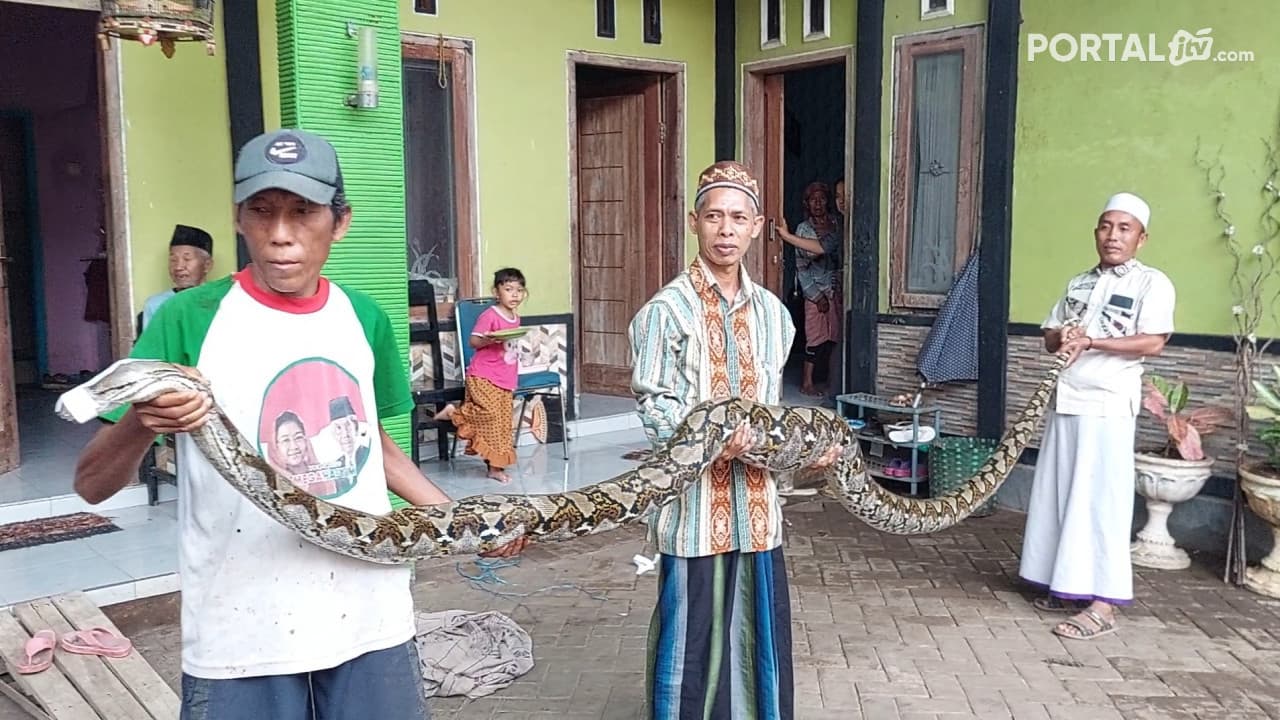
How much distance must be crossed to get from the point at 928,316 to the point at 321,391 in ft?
20.6

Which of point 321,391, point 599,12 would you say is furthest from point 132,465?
point 599,12

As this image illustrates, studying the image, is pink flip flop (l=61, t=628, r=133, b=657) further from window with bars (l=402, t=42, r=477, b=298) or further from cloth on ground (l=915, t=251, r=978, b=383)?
cloth on ground (l=915, t=251, r=978, b=383)

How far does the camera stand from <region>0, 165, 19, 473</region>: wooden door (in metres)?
6.41

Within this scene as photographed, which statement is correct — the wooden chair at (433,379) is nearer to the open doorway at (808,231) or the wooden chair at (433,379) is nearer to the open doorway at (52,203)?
the open doorway at (808,231)

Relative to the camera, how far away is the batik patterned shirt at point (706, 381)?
297 cm

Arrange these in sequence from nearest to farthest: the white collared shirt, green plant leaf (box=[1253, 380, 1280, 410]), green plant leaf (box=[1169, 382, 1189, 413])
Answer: the white collared shirt
green plant leaf (box=[1253, 380, 1280, 410])
green plant leaf (box=[1169, 382, 1189, 413])

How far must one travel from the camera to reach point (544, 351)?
8516 millimetres

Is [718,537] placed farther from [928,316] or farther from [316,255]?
[928,316]

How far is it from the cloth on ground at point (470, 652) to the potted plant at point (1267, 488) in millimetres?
3947

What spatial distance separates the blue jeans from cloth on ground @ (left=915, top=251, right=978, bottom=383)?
229 inches

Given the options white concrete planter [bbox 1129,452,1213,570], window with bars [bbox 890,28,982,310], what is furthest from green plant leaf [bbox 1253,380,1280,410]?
window with bars [bbox 890,28,982,310]

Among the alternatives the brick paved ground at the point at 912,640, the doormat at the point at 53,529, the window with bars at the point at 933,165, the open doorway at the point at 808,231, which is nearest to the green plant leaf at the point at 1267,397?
the brick paved ground at the point at 912,640

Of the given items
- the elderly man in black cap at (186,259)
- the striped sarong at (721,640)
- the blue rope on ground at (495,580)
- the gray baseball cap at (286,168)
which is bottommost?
the blue rope on ground at (495,580)

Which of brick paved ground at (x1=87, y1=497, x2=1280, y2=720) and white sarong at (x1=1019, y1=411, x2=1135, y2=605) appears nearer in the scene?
brick paved ground at (x1=87, y1=497, x2=1280, y2=720)
